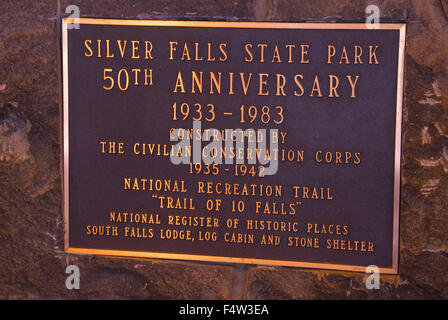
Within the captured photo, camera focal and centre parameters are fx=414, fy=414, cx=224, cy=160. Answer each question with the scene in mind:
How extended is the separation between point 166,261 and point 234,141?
0.85 m

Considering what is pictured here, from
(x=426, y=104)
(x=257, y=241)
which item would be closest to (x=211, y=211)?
(x=257, y=241)

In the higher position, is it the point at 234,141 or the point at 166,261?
the point at 234,141

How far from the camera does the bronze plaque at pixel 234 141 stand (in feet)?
7.47

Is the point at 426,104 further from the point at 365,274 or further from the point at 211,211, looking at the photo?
the point at 211,211

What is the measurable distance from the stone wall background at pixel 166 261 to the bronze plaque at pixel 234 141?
9 centimetres

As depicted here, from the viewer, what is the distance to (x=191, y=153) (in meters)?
2.40

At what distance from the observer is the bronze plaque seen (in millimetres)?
2275

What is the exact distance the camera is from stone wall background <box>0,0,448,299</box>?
2.28 m

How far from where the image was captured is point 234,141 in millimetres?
2369

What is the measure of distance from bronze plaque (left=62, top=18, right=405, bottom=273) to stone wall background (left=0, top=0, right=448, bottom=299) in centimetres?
9

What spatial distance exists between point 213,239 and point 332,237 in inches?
27.1

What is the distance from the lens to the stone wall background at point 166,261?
7.48ft

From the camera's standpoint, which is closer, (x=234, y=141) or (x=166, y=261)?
(x=234, y=141)

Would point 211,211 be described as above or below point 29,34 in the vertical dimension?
below
